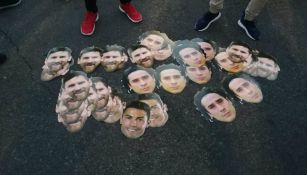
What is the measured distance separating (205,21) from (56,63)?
1.61m

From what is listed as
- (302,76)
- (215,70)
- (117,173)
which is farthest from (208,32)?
(117,173)

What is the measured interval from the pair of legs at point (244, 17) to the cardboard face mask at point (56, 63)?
1401mm

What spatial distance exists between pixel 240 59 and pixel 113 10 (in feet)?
5.08

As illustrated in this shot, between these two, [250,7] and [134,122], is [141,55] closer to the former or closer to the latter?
[134,122]

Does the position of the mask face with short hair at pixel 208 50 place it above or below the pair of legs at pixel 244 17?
below

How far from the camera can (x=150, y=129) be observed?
2.83 meters

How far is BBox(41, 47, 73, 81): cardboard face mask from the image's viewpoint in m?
3.21

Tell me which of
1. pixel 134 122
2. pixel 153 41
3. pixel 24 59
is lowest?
pixel 134 122

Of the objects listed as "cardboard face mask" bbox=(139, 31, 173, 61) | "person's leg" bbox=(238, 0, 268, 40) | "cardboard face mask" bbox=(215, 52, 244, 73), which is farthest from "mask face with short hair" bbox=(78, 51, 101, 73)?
"person's leg" bbox=(238, 0, 268, 40)

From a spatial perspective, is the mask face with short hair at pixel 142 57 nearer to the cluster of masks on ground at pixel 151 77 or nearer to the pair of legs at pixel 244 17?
the cluster of masks on ground at pixel 151 77

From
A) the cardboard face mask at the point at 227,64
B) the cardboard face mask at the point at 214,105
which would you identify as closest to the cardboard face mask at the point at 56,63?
the cardboard face mask at the point at 214,105

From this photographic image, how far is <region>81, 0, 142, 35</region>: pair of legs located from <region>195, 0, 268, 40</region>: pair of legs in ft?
2.26

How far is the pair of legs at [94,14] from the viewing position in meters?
3.46

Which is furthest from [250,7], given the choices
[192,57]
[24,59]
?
[24,59]
